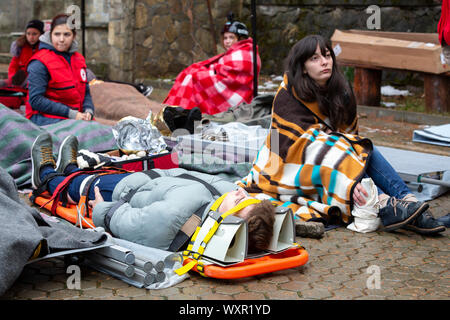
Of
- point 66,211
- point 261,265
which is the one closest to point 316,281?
point 261,265

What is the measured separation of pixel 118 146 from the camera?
16.1 ft

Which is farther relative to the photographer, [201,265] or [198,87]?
[198,87]

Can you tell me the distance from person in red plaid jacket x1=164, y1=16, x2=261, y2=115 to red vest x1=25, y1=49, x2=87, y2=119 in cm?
185

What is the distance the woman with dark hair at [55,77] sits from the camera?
538 centimetres

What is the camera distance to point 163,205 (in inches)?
125

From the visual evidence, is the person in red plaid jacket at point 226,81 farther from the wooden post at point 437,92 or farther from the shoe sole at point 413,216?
the shoe sole at point 413,216

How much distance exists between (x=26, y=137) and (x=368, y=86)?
5.32 m

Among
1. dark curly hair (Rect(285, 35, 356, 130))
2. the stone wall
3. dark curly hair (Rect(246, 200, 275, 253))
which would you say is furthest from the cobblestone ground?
the stone wall

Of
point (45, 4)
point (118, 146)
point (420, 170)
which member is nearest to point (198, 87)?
point (118, 146)

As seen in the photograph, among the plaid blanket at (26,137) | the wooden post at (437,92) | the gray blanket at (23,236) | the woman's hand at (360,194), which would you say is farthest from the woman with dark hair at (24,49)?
the woman's hand at (360,194)

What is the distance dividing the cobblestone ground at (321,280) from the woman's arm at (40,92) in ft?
7.83

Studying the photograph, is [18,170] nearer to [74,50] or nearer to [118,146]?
[118,146]

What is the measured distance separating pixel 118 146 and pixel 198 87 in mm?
2700

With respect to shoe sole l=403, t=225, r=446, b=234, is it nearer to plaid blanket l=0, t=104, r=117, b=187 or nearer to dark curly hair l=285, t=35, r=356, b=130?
dark curly hair l=285, t=35, r=356, b=130
